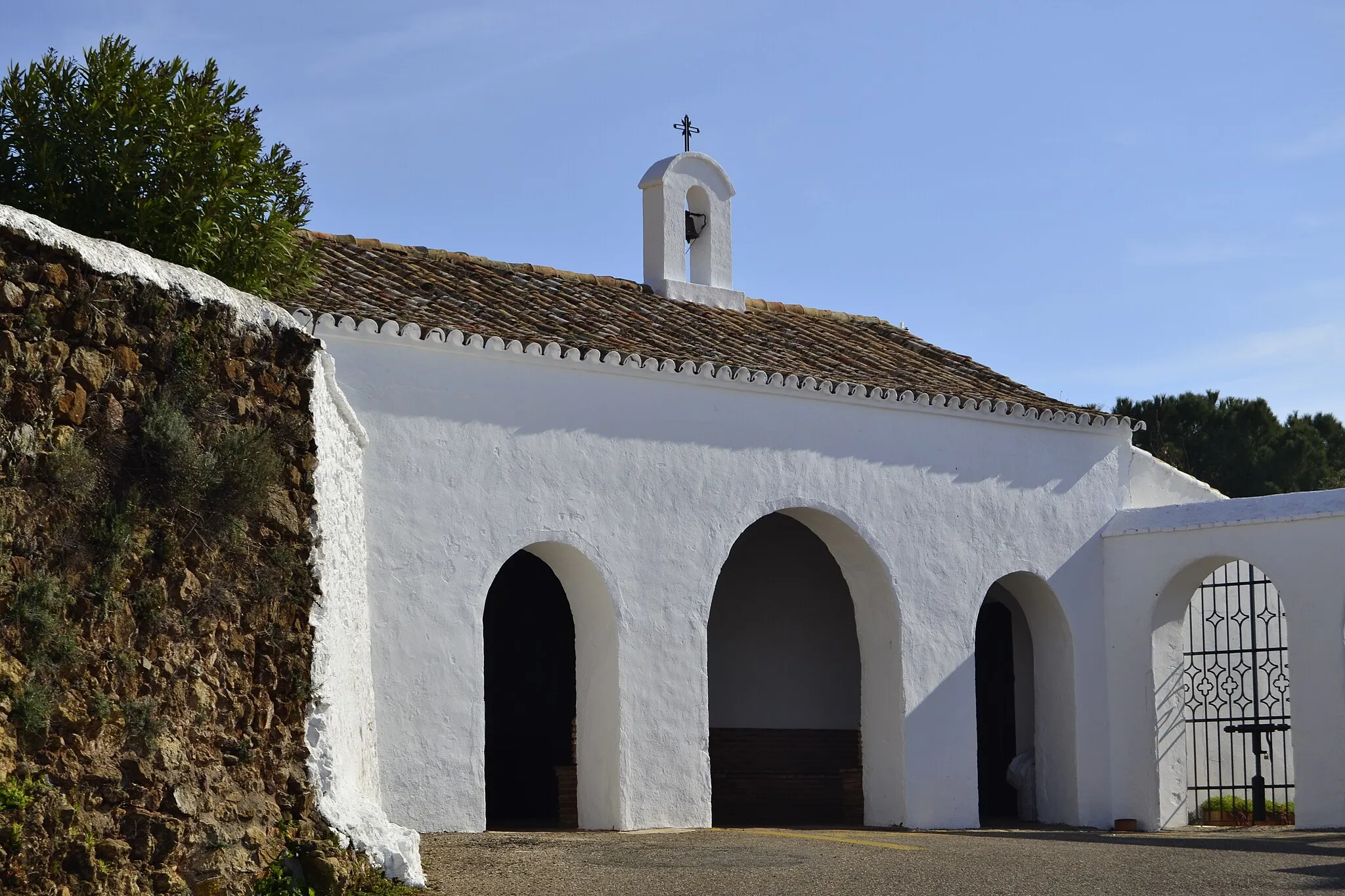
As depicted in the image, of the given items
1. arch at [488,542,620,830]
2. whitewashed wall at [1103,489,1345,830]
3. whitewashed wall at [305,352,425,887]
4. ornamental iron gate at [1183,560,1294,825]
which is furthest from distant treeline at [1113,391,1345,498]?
whitewashed wall at [305,352,425,887]

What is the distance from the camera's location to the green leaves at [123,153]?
26.2 ft

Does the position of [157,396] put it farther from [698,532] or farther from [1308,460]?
[1308,460]

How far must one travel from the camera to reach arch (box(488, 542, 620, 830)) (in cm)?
1148

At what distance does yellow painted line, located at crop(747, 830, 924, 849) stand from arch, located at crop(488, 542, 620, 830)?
1.13 meters

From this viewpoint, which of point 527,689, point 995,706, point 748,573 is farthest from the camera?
point 995,706

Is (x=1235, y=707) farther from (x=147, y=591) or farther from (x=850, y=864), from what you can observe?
(x=147, y=591)

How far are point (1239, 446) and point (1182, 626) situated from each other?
15092mm

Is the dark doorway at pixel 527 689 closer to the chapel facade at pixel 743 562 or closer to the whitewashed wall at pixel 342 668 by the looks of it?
the chapel facade at pixel 743 562

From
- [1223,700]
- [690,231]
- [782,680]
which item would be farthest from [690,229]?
[1223,700]

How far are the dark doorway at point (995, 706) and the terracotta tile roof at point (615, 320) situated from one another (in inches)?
89.9

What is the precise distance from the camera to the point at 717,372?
1230 cm

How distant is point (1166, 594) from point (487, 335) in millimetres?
6685

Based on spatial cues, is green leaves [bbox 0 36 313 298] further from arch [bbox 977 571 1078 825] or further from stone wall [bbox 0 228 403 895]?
arch [bbox 977 571 1078 825]

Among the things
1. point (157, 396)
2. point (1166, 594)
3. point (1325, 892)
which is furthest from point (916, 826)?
point (157, 396)
